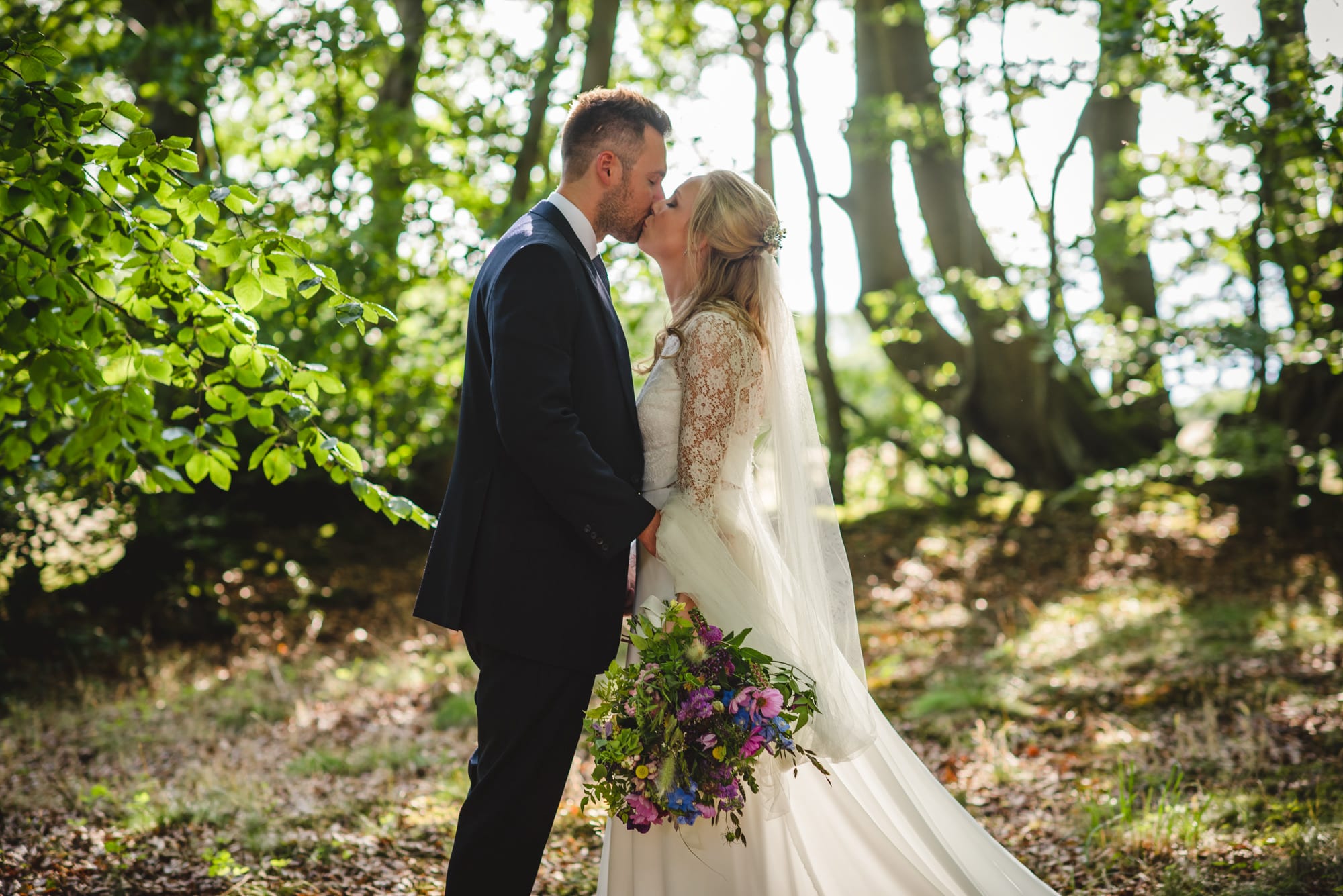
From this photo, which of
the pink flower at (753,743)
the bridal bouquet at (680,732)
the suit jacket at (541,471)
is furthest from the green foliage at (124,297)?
the pink flower at (753,743)

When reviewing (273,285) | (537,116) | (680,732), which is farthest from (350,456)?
(537,116)

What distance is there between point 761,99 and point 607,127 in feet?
24.4

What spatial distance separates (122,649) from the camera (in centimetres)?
694

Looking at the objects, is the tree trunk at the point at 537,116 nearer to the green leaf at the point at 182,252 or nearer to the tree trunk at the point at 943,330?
the tree trunk at the point at 943,330

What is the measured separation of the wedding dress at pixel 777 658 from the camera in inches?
110

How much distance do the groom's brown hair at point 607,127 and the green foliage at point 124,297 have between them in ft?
2.60

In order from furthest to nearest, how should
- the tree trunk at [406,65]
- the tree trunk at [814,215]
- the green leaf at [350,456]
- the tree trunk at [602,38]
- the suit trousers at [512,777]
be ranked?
the tree trunk at [814,215], the tree trunk at [406,65], the tree trunk at [602,38], the green leaf at [350,456], the suit trousers at [512,777]

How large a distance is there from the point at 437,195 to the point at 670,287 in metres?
4.39

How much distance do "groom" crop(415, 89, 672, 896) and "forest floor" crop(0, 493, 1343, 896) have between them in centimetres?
124

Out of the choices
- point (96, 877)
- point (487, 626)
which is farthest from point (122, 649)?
point (487, 626)

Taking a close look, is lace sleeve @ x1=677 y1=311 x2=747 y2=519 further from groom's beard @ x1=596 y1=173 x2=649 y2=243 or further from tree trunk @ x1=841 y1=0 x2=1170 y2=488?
tree trunk @ x1=841 y1=0 x2=1170 y2=488

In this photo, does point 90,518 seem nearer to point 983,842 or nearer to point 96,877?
point 96,877

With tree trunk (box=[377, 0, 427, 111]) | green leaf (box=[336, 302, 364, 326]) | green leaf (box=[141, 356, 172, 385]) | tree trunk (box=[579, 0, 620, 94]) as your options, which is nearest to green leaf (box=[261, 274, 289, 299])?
green leaf (box=[336, 302, 364, 326])

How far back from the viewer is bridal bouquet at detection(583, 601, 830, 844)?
2480 mm
